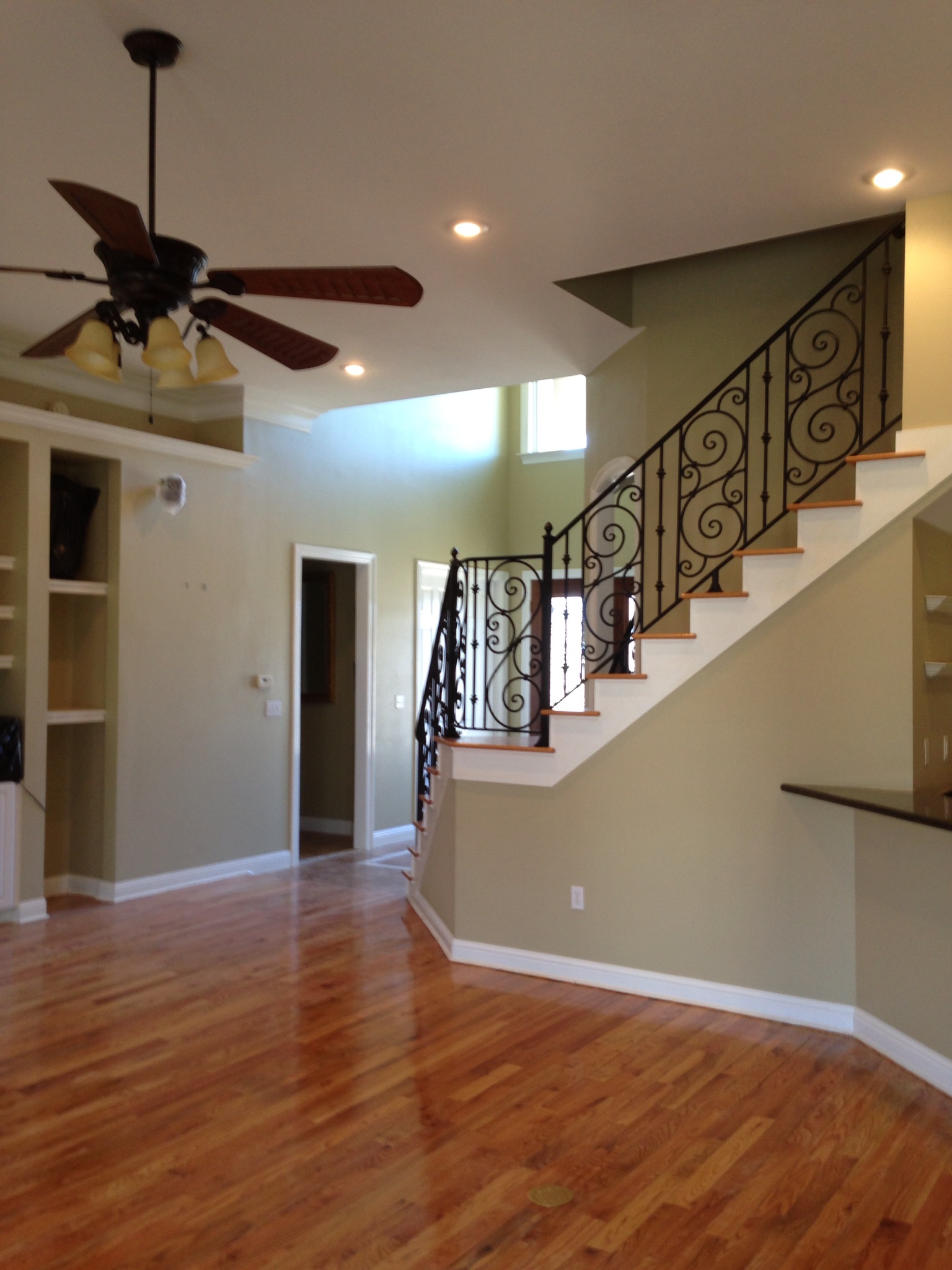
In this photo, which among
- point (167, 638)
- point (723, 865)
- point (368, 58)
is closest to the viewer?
point (368, 58)

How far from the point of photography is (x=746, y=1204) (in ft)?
9.29

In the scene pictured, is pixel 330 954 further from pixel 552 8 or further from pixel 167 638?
pixel 552 8

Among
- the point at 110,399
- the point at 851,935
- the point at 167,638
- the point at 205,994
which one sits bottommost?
the point at 205,994

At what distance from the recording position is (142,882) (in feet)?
21.1

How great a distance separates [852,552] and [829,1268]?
2537mm

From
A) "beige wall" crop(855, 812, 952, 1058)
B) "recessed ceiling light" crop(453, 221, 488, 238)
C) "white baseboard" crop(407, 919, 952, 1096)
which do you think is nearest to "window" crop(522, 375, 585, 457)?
"recessed ceiling light" crop(453, 221, 488, 238)

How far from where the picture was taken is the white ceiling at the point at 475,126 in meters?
2.91

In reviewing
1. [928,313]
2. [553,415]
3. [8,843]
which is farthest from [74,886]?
[553,415]

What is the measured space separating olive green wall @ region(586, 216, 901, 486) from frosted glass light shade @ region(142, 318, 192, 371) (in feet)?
9.73

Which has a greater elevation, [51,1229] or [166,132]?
[166,132]

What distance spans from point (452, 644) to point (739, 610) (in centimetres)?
174

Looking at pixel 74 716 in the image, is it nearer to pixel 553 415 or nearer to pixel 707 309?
pixel 707 309

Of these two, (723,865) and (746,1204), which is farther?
(723,865)

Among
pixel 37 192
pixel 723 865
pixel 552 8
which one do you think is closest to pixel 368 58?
pixel 552 8
